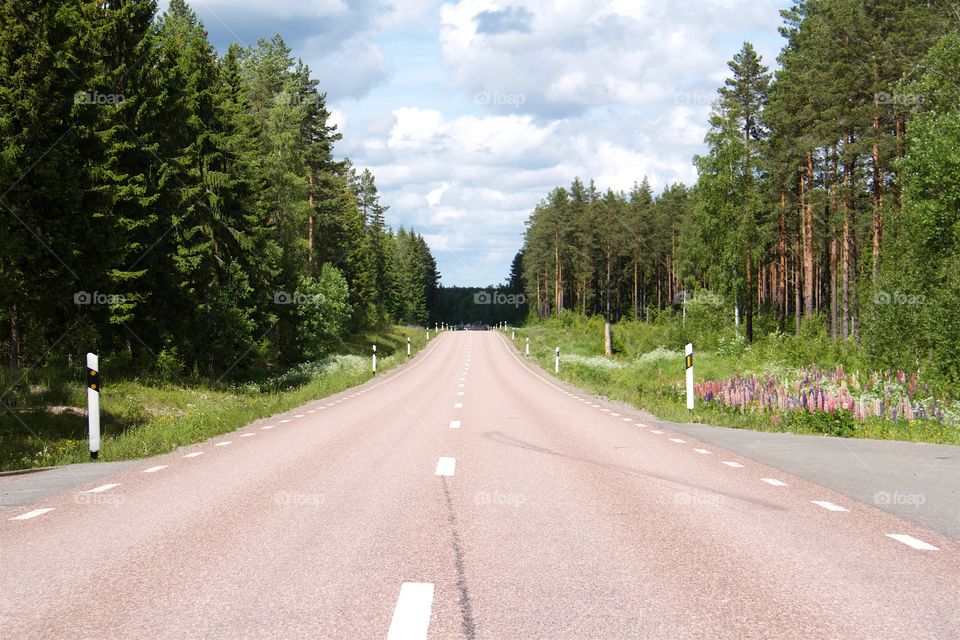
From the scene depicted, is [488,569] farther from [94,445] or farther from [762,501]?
[94,445]

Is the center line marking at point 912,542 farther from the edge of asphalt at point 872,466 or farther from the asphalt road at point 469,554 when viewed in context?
the edge of asphalt at point 872,466

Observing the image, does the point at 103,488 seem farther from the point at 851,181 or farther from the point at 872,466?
the point at 851,181

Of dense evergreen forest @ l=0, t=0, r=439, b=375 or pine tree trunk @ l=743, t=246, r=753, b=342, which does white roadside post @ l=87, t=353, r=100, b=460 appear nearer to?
dense evergreen forest @ l=0, t=0, r=439, b=375

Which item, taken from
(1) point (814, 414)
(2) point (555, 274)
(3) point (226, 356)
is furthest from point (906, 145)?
(2) point (555, 274)

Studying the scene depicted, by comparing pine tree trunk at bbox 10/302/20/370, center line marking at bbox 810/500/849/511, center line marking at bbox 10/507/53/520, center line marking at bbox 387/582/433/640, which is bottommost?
center line marking at bbox 810/500/849/511

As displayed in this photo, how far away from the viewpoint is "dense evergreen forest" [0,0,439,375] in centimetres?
2000

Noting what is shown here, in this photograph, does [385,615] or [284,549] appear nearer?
[385,615]

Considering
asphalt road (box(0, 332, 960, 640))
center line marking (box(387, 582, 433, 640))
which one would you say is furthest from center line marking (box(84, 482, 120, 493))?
center line marking (box(387, 582, 433, 640))

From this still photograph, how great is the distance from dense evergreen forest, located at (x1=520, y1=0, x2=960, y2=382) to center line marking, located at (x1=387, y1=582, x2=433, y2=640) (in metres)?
23.5

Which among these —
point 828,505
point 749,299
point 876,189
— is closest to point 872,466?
point 828,505

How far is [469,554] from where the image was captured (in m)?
5.47

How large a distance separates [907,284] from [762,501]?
24.5 m

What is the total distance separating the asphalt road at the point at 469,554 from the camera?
4.09 m

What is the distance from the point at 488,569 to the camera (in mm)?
5086
